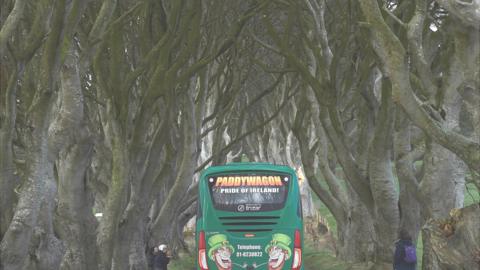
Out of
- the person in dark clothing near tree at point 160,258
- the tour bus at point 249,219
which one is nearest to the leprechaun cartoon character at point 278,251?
the tour bus at point 249,219

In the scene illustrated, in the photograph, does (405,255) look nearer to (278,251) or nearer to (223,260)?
(278,251)

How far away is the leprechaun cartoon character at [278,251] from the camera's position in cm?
1269

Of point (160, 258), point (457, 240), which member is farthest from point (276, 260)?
point (160, 258)

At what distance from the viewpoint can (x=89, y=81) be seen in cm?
2208

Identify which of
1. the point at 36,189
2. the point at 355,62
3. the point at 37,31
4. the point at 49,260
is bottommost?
the point at 49,260

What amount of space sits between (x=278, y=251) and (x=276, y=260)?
0.17m

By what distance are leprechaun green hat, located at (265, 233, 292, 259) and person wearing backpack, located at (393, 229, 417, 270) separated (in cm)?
197

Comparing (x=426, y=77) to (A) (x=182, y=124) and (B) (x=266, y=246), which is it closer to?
(B) (x=266, y=246)

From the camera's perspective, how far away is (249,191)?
526 inches

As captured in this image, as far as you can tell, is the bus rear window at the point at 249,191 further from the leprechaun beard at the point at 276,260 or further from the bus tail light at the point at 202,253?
the leprechaun beard at the point at 276,260

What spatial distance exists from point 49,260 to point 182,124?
7.83 metres

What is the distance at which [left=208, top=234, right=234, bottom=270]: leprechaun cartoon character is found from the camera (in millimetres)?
12727

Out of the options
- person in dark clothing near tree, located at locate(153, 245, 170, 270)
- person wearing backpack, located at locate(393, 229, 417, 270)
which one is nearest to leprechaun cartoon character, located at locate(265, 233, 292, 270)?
person wearing backpack, located at locate(393, 229, 417, 270)

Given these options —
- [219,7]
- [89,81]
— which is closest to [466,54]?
[219,7]
